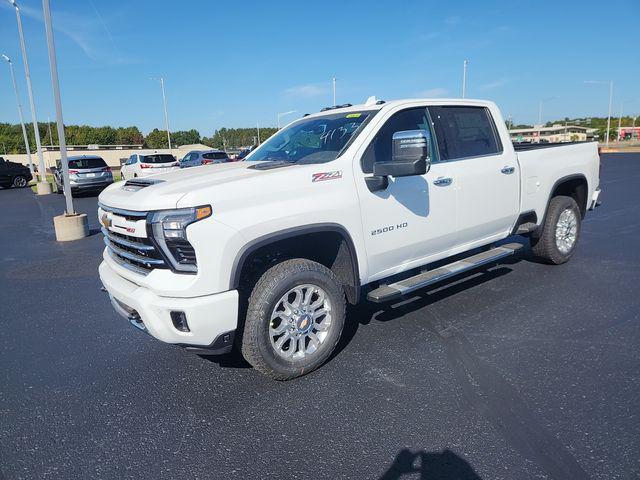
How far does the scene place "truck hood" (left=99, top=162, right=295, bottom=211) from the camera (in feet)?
9.77

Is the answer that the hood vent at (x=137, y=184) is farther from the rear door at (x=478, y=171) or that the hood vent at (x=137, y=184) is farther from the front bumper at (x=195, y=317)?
the rear door at (x=478, y=171)

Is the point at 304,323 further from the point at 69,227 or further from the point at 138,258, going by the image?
the point at 69,227

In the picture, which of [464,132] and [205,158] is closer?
[464,132]

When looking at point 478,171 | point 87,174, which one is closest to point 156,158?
point 87,174

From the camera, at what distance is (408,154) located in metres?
3.42

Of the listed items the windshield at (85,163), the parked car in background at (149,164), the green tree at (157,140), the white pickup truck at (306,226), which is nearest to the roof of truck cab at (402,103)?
the white pickup truck at (306,226)

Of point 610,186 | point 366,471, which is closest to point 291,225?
point 366,471

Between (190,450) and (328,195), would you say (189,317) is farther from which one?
(328,195)

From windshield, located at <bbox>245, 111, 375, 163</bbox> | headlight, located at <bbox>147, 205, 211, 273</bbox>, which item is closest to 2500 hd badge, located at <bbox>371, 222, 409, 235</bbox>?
windshield, located at <bbox>245, 111, 375, 163</bbox>

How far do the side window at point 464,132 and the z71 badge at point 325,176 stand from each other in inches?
→ 53.0

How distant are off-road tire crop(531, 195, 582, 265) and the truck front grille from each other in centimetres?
458

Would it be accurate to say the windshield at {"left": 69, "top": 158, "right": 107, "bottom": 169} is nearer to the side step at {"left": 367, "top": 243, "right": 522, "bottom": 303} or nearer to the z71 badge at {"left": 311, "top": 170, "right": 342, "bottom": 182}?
the side step at {"left": 367, "top": 243, "right": 522, "bottom": 303}

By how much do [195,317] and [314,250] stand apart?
3.96ft

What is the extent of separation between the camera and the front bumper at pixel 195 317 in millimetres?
2914
